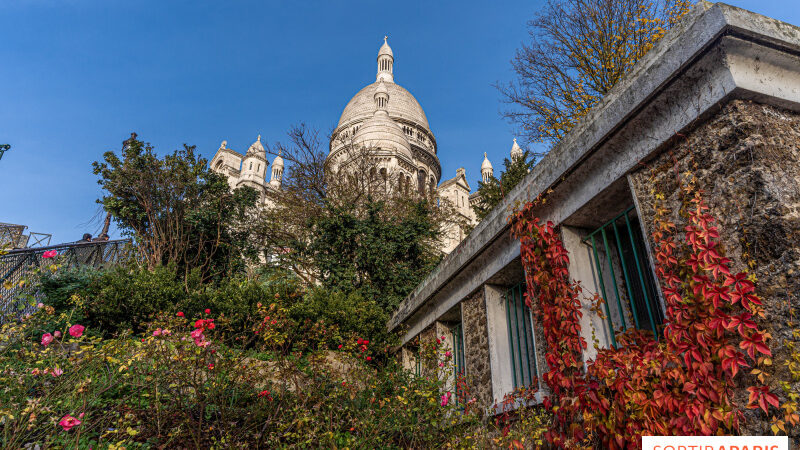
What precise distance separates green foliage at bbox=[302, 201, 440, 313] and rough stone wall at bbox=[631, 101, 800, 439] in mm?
8436

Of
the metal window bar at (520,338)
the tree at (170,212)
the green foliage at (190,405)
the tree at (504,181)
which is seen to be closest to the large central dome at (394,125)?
the tree at (504,181)

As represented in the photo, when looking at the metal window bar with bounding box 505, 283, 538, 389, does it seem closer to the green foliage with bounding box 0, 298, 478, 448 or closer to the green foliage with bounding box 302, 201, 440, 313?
the green foliage with bounding box 0, 298, 478, 448

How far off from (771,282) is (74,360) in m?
5.35

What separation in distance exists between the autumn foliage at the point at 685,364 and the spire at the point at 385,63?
2453 inches

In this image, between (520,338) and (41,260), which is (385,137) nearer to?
(41,260)

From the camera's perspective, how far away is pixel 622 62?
11.4 meters

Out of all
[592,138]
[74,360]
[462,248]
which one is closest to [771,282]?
[592,138]

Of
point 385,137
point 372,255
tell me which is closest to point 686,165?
point 372,255

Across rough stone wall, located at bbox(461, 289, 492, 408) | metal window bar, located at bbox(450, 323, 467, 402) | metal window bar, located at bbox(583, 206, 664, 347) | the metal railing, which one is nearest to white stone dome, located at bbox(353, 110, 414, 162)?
the metal railing

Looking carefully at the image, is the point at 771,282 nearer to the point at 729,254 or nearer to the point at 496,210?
the point at 729,254

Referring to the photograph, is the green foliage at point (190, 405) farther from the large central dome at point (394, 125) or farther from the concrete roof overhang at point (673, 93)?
the large central dome at point (394, 125)

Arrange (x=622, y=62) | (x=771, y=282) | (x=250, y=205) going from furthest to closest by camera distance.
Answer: (x=250, y=205) < (x=622, y=62) < (x=771, y=282)

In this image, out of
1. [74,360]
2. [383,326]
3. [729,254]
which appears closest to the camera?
[729,254]

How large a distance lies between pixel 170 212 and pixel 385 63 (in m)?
55.8
